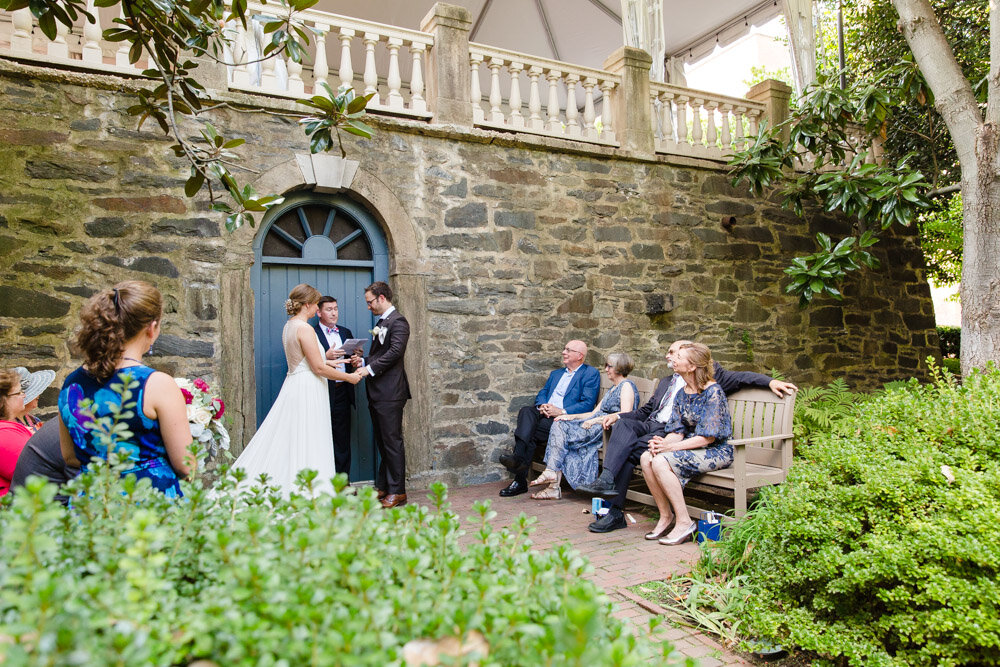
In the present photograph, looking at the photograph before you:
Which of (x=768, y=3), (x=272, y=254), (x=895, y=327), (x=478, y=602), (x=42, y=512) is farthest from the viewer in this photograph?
(x=768, y=3)

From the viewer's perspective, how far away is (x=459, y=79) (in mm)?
6559

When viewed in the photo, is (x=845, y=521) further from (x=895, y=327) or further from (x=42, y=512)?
(x=895, y=327)

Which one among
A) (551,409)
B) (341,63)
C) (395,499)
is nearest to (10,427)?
(395,499)

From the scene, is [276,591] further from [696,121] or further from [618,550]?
[696,121]

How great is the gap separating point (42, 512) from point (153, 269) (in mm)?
4824

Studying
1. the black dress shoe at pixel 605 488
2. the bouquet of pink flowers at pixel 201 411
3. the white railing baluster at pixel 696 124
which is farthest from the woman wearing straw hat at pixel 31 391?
the white railing baluster at pixel 696 124

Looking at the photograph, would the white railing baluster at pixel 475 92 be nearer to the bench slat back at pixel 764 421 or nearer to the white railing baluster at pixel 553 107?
the white railing baluster at pixel 553 107

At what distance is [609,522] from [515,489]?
57.8 inches

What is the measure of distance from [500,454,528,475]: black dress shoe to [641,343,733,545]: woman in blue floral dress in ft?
5.31

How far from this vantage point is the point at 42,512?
1052 millimetres

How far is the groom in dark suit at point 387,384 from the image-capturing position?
5.57 meters

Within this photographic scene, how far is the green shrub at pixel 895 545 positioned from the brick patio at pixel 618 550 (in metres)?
0.29

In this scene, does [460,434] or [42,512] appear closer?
[42,512]

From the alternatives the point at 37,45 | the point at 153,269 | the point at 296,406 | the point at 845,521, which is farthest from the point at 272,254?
the point at 845,521
